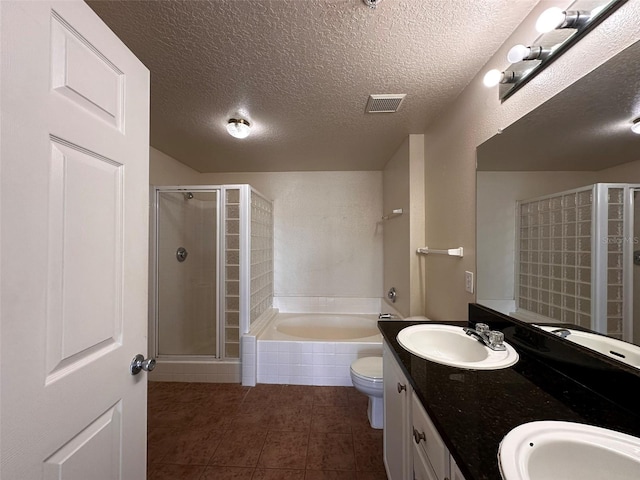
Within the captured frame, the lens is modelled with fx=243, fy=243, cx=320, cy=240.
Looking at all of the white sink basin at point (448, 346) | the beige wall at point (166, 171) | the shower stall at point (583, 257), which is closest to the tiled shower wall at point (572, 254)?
the shower stall at point (583, 257)

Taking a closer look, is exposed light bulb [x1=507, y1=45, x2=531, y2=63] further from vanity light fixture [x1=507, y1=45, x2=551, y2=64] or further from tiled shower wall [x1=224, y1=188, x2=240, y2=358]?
tiled shower wall [x1=224, y1=188, x2=240, y2=358]

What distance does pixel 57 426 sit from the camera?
1.87ft

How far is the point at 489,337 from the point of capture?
1041mm

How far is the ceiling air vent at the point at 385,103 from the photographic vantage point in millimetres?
1593

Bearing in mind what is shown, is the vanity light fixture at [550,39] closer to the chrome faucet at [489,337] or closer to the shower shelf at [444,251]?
the shower shelf at [444,251]

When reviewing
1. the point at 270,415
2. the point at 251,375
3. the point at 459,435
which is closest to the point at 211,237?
the point at 251,375

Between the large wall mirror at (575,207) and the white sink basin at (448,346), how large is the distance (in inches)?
9.2

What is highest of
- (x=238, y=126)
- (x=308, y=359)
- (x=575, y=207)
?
(x=238, y=126)

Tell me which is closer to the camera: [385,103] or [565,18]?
[565,18]

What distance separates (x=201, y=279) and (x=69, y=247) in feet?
6.79

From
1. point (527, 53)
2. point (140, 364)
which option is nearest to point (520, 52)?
point (527, 53)

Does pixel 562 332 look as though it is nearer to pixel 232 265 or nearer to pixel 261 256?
pixel 232 265

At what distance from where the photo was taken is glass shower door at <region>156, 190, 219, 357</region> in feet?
8.00

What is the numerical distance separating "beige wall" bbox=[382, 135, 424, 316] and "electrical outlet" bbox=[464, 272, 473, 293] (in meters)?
0.63
